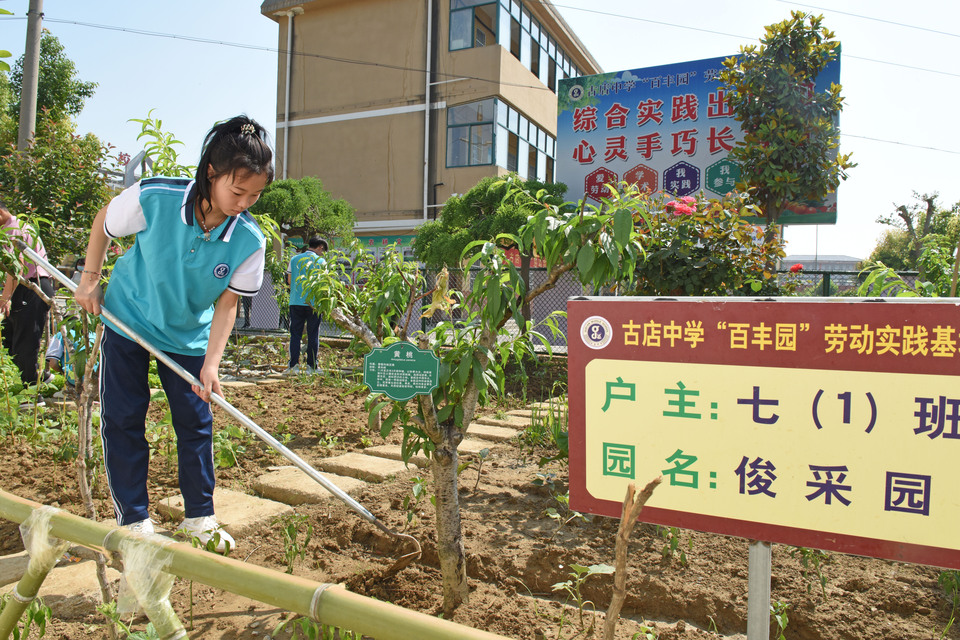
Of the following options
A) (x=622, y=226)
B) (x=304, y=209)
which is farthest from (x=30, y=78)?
(x=622, y=226)

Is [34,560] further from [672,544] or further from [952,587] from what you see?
[952,587]

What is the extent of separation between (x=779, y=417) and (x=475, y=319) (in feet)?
3.14

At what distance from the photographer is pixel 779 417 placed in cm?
129

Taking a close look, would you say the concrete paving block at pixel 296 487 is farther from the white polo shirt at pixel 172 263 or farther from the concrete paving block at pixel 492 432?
the concrete paving block at pixel 492 432

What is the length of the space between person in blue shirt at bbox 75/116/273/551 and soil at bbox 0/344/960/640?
385 mm

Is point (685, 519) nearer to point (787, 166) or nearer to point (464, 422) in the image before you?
point (464, 422)

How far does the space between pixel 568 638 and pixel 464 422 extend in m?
0.71

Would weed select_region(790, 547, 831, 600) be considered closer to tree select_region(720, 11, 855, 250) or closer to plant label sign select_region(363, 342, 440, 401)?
plant label sign select_region(363, 342, 440, 401)

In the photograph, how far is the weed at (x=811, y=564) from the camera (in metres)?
2.11

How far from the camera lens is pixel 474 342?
6.17ft

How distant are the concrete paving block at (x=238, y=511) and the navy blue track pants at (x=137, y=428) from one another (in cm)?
25

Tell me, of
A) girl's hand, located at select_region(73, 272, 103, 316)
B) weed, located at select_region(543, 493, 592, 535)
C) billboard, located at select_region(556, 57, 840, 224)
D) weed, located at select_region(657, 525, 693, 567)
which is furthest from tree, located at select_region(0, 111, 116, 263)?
billboard, located at select_region(556, 57, 840, 224)

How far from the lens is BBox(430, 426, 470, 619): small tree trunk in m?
1.90

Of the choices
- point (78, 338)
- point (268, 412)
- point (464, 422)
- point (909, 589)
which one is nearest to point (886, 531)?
point (464, 422)
